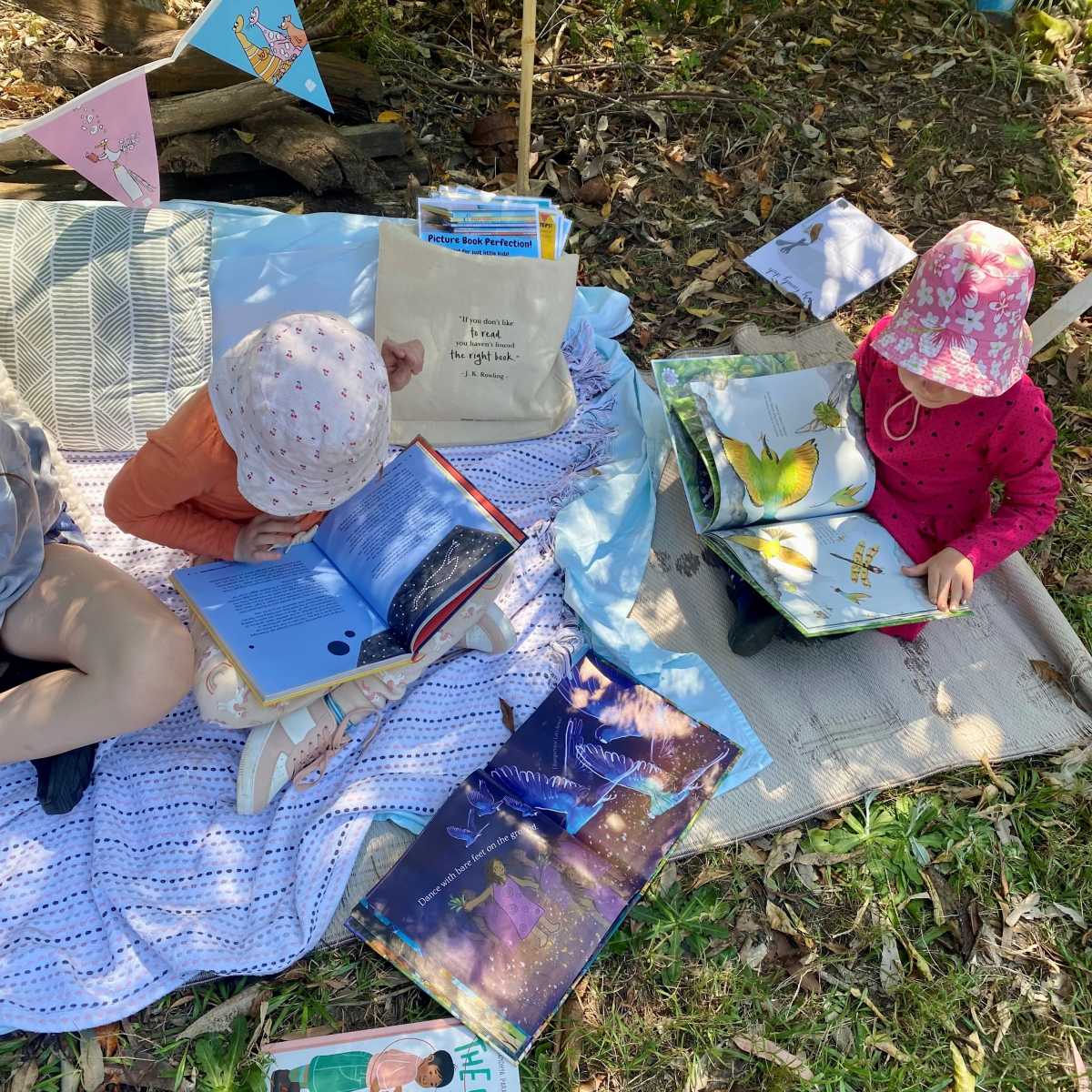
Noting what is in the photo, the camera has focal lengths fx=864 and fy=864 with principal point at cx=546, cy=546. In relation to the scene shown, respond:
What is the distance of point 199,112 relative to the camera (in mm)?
3082

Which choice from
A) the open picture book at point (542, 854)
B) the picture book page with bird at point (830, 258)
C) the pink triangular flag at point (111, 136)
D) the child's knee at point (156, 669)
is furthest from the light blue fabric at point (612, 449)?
the child's knee at point (156, 669)

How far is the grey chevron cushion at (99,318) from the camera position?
2516mm

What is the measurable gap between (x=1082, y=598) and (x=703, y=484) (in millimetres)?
1266

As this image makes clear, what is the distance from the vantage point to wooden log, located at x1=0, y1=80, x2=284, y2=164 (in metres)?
3.01

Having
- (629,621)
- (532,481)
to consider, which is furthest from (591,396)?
(629,621)

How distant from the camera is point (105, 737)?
194 cm

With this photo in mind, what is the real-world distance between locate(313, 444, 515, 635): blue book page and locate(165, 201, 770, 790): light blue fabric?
529 millimetres

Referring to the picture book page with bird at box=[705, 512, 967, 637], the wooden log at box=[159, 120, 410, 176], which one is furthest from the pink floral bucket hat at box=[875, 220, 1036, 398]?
the wooden log at box=[159, 120, 410, 176]

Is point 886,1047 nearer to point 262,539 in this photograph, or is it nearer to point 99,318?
point 262,539

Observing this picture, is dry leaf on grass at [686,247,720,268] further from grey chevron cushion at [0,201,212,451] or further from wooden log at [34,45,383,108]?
grey chevron cushion at [0,201,212,451]

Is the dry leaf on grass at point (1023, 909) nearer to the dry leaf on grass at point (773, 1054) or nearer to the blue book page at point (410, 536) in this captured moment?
the dry leaf on grass at point (773, 1054)

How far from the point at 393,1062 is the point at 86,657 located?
1.10 meters

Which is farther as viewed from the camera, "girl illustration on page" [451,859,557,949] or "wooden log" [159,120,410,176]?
"wooden log" [159,120,410,176]

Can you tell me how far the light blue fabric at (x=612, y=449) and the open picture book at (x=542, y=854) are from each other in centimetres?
9
